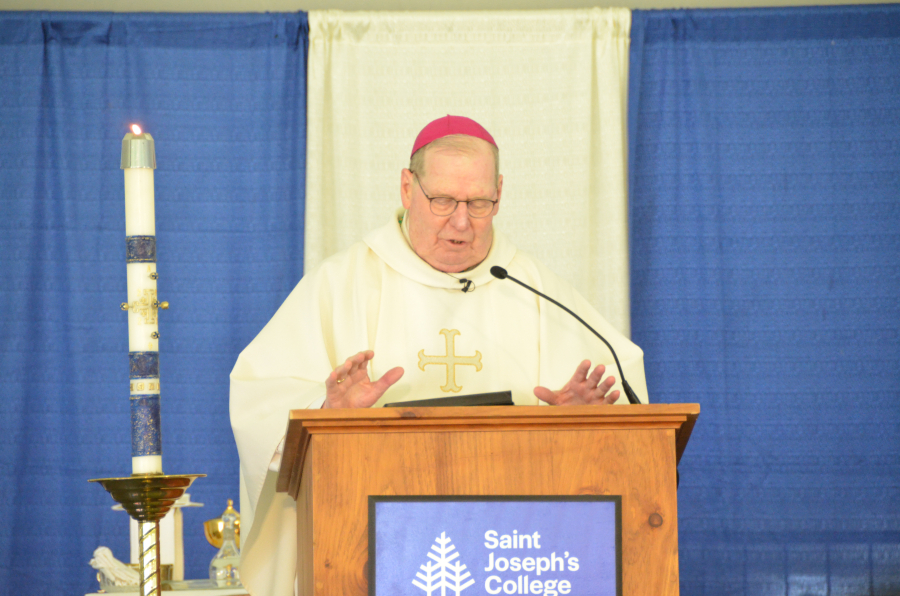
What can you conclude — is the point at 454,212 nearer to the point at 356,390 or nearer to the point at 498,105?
the point at 356,390

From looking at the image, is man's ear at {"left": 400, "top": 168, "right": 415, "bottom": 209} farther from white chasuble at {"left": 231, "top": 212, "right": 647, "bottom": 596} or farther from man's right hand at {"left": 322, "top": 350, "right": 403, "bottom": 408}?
man's right hand at {"left": 322, "top": 350, "right": 403, "bottom": 408}

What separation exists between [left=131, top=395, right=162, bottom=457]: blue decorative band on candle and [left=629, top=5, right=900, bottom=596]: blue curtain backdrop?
9.25ft

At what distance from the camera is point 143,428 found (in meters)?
2.06

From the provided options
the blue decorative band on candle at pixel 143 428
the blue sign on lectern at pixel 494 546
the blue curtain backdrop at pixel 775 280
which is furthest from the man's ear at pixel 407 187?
the blue curtain backdrop at pixel 775 280

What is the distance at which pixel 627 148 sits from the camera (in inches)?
176

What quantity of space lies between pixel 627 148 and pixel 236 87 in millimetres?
1846

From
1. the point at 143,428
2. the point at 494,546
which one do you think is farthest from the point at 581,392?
the point at 143,428

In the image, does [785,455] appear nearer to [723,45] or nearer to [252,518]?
[723,45]

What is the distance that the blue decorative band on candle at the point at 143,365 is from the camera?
208 centimetres

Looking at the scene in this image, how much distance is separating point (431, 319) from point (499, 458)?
1.16 meters

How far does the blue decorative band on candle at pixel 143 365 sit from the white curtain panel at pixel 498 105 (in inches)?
92.8

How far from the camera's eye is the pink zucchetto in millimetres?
2893

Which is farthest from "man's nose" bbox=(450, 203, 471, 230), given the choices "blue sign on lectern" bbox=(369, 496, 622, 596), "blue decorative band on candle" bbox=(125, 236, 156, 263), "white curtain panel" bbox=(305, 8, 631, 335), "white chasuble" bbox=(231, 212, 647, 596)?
"white curtain panel" bbox=(305, 8, 631, 335)

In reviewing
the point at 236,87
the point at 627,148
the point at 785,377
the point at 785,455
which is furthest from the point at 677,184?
the point at 236,87
